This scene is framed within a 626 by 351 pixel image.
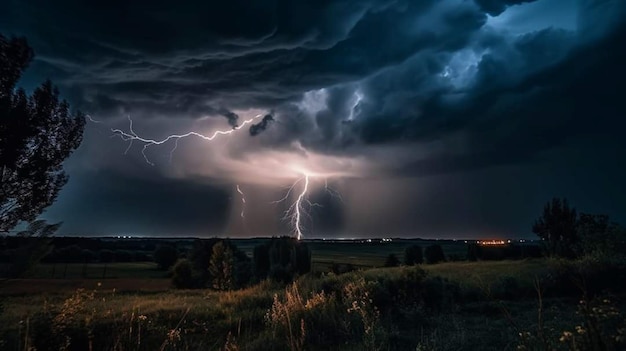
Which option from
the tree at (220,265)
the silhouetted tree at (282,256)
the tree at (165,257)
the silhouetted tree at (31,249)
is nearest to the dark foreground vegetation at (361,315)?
the silhouetted tree at (31,249)

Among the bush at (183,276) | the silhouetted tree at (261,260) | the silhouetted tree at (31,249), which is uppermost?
the silhouetted tree at (31,249)

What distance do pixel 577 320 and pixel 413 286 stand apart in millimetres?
5262

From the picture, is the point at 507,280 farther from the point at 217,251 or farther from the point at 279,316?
the point at 217,251

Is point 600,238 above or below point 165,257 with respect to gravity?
above

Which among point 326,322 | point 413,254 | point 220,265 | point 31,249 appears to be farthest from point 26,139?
point 413,254

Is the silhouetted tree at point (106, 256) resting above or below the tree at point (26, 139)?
below

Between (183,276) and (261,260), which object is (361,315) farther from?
(261,260)

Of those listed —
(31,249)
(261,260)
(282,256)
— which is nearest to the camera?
(31,249)

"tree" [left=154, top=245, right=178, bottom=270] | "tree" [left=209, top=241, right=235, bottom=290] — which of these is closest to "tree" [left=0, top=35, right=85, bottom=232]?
"tree" [left=209, top=241, right=235, bottom=290]

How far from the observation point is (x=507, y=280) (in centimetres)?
1723

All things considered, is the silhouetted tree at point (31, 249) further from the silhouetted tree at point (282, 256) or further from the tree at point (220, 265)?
the silhouetted tree at point (282, 256)

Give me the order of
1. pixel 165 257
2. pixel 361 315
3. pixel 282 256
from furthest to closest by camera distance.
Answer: pixel 165 257 < pixel 282 256 < pixel 361 315

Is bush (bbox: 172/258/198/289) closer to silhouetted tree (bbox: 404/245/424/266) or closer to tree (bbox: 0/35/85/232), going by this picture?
silhouetted tree (bbox: 404/245/424/266)

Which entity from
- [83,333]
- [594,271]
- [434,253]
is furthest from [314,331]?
[434,253]
